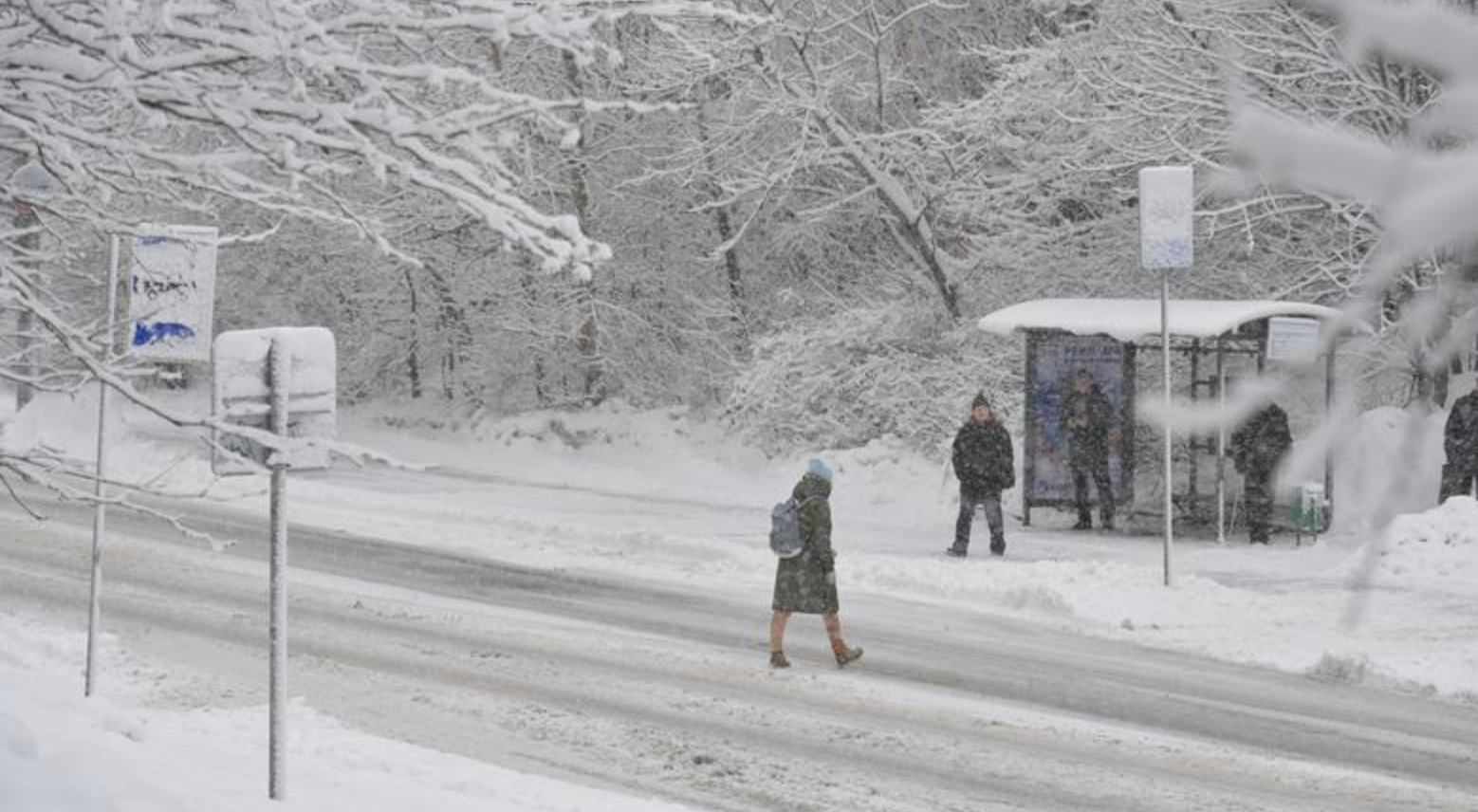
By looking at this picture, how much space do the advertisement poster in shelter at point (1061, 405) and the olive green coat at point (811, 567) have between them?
7655 mm

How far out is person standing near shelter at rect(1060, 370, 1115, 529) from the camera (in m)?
19.5

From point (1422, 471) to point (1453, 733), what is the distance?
10.5 meters

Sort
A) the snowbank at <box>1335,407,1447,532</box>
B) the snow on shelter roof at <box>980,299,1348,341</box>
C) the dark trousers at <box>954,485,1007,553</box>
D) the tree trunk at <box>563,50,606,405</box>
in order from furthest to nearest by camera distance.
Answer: the tree trunk at <box>563,50,606,405</box> → the dark trousers at <box>954,485,1007,553</box> → the snow on shelter roof at <box>980,299,1348,341</box> → the snowbank at <box>1335,407,1447,532</box>

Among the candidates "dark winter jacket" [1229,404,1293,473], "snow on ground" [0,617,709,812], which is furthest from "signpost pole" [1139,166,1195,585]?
"dark winter jacket" [1229,404,1293,473]

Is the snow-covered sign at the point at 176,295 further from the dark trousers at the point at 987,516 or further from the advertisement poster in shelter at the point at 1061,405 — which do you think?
the advertisement poster in shelter at the point at 1061,405

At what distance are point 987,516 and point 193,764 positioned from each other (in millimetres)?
11035

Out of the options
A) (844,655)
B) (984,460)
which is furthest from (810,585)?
(984,460)

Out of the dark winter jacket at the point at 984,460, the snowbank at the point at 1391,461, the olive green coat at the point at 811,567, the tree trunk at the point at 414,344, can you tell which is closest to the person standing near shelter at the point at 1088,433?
the dark winter jacket at the point at 984,460

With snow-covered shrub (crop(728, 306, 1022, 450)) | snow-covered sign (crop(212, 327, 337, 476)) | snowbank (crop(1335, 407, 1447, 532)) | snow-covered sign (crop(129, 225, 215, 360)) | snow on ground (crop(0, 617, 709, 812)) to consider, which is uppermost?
snow-covered shrub (crop(728, 306, 1022, 450))

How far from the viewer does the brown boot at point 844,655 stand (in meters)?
12.5

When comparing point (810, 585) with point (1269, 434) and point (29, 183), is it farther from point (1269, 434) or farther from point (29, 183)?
point (1269, 434)

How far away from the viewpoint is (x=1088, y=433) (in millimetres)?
19469

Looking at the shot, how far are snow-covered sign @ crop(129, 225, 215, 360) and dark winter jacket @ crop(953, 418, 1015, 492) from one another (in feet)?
34.0

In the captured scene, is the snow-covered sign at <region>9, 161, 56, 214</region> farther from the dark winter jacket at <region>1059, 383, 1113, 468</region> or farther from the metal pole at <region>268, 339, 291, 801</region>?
the dark winter jacket at <region>1059, 383, 1113, 468</region>
